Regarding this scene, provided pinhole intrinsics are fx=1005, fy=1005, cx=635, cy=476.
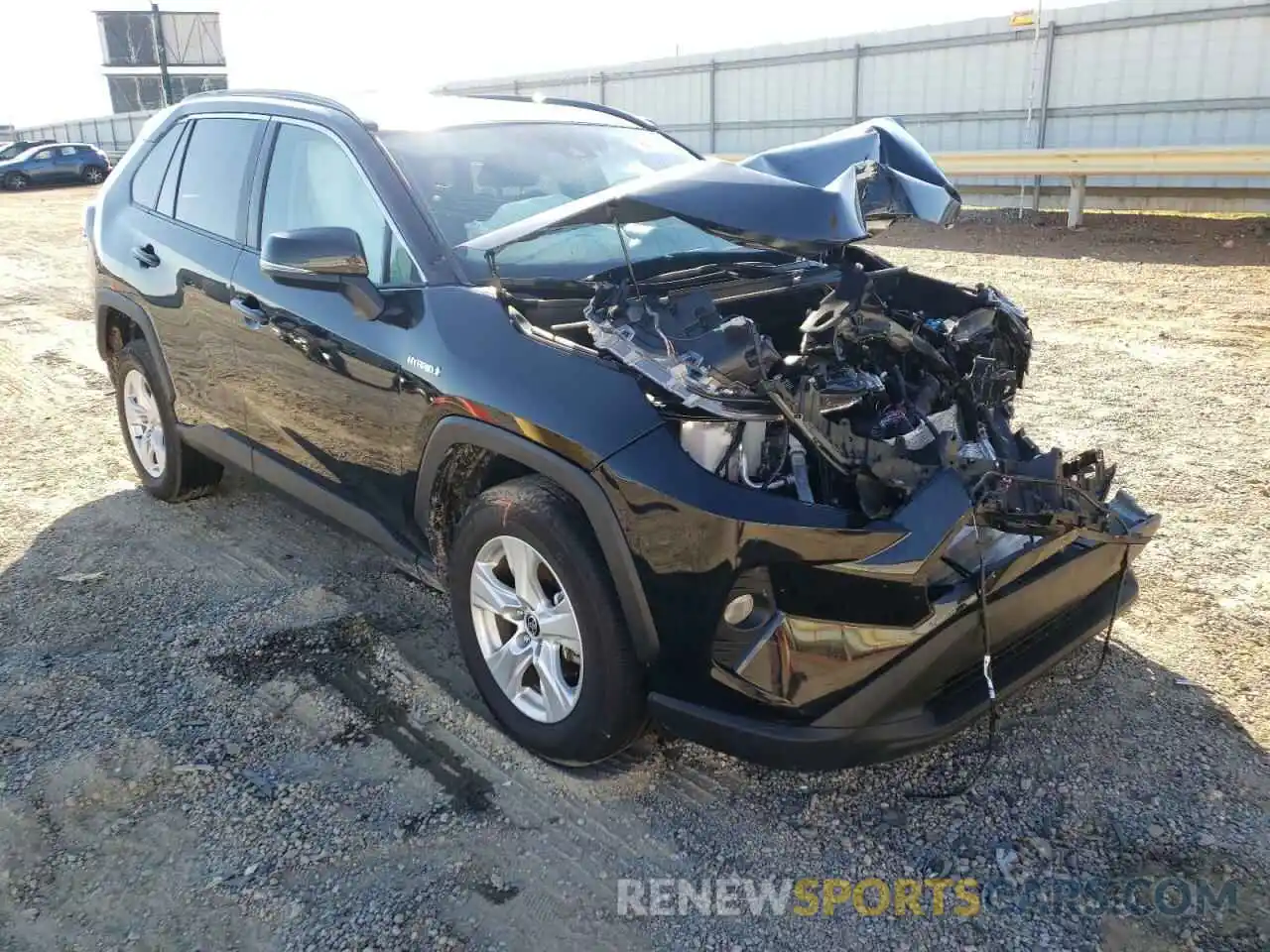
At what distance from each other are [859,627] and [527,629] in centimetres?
104

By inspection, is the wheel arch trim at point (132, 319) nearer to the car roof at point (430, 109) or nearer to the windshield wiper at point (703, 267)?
the car roof at point (430, 109)

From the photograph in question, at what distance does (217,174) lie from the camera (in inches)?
171

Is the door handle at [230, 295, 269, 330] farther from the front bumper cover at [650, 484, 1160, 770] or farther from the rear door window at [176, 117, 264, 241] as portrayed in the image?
the front bumper cover at [650, 484, 1160, 770]

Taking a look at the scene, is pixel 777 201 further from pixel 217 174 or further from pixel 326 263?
pixel 217 174

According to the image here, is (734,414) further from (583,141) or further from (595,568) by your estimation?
(583,141)

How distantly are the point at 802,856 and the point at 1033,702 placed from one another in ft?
3.53

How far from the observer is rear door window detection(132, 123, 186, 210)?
4766 mm

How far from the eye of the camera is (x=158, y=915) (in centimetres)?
250

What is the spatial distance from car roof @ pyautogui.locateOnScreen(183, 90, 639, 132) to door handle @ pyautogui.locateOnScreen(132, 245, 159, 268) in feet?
2.29

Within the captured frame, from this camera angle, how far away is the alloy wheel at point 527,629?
113 inches

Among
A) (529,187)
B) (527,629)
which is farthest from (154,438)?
(527,629)

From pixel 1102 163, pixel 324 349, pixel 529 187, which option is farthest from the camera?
pixel 1102 163

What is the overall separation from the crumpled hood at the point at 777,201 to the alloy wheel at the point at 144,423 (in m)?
2.62

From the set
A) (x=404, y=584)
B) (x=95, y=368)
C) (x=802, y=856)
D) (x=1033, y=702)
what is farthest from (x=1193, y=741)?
(x=95, y=368)
